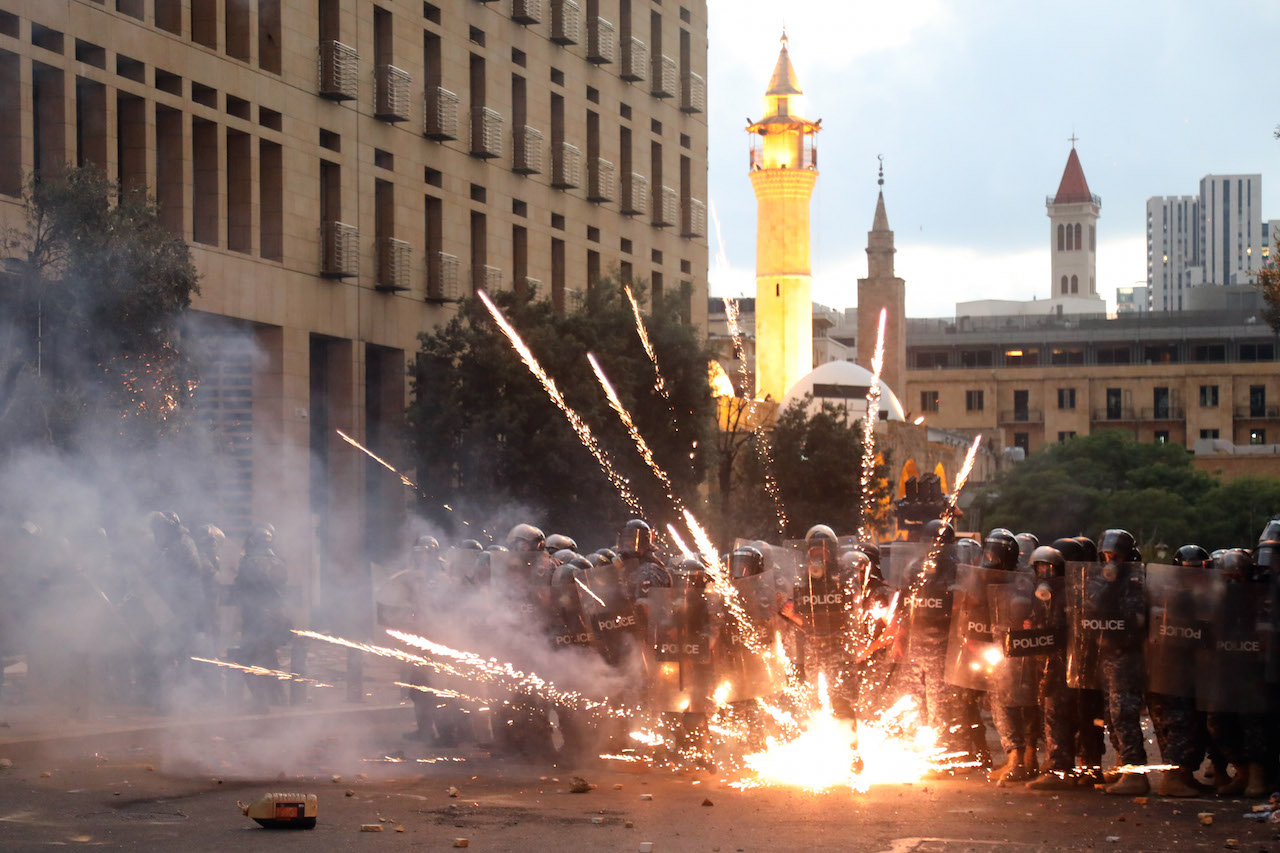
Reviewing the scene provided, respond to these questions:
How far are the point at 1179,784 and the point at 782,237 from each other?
223 ft

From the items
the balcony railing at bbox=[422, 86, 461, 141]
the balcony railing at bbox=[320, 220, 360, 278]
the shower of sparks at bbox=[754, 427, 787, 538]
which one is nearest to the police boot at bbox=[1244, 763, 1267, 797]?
the balcony railing at bbox=[320, 220, 360, 278]

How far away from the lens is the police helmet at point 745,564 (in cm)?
1407

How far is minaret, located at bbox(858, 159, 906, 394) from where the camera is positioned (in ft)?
330

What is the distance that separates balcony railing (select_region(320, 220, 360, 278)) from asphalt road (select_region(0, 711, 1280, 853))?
1739 cm

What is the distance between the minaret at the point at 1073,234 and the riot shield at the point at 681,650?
162 metres

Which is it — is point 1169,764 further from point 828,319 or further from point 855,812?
point 828,319

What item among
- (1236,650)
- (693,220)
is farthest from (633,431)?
(693,220)

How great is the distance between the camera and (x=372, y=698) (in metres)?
18.7

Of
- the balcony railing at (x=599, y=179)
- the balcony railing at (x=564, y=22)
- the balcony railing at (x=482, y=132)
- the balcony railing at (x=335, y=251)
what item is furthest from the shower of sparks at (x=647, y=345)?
the balcony railing at (x=599, y=179)

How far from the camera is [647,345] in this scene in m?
31.3

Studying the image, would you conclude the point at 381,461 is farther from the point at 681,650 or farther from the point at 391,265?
the point at 681,650

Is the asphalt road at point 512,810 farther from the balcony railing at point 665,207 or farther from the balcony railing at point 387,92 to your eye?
the balcony railing at point 665,207

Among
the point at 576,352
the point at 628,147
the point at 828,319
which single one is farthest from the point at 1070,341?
the point at 576,352

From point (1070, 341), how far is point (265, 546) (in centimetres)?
10169
